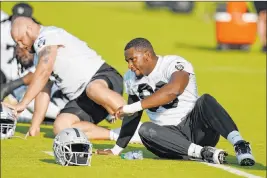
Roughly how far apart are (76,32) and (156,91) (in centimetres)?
2119

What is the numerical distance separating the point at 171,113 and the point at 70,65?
2.30 m

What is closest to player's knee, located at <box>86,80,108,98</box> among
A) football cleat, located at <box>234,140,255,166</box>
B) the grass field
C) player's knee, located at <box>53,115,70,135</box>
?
player's knee, located at <box>53,115,70,135</box>

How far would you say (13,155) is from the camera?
11133 mm

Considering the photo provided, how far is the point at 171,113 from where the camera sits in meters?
11.0

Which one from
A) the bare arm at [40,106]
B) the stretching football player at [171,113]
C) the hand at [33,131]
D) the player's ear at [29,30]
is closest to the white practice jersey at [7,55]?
the bare arm at [40,106]

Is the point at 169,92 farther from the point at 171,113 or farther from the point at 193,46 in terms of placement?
the point at 193,46

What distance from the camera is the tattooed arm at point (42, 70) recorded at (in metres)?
12.4

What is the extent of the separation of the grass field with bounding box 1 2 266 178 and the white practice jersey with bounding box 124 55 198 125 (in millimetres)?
475

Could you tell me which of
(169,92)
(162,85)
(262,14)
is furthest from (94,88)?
(262,14)

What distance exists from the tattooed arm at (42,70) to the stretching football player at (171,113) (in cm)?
156

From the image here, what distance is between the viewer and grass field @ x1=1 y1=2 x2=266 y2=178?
10.1 metres

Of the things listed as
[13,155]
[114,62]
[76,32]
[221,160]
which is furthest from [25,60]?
[76,32]

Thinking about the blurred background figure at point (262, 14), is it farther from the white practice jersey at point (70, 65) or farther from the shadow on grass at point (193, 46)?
the shadow on grass at point (193, 46)

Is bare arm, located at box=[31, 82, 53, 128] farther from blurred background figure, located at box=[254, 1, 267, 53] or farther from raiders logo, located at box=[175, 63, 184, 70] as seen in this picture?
blurred background figure, located at box=[254, 1, 267, 53]
